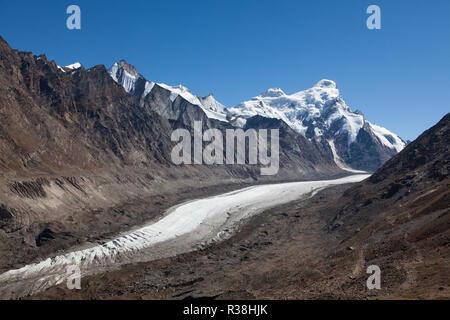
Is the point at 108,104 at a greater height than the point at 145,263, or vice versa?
the point at 108,104

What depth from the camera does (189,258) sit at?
44.7m

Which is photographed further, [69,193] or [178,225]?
[69,193]

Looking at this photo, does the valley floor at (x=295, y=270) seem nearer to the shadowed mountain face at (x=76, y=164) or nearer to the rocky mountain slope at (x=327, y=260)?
the rocky mountain slope at (x=327, y=260)

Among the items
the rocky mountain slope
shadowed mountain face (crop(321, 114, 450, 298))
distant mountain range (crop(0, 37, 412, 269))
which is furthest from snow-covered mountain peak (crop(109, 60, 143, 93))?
shadowed mountain face (crop(321, 114, 450, 298))

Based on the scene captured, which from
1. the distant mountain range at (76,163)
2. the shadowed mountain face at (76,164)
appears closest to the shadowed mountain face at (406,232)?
the shadowed mountain face at (76,164)

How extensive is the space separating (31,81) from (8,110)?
28549 mm

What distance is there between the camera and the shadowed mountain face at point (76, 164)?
2114 inches

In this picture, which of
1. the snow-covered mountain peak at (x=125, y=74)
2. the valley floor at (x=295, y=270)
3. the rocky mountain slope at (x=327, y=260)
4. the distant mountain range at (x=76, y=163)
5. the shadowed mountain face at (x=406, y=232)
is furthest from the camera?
the snow-covered mountain peak at (x=125, y=74)

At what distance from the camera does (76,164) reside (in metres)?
83.1

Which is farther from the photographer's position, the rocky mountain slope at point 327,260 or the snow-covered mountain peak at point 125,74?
the snow-covered mountain peak at point 125,74

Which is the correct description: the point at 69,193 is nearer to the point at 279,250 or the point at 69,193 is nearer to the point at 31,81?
the point at 279,250

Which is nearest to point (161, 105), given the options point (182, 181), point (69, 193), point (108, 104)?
point (108, 104)

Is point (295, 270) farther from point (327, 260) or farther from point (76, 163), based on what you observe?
point (76, 163)
